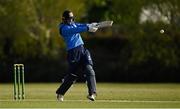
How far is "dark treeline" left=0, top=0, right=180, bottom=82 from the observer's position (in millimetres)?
42750

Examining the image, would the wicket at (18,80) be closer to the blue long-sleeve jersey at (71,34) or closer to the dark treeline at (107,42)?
the blue long-sleeve jersey at (71,34)

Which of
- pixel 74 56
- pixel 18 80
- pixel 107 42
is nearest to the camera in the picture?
pixel 74 56

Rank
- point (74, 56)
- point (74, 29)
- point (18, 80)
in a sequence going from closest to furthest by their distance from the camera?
point (74, 29)
point (74, 56)
point (18, 80)

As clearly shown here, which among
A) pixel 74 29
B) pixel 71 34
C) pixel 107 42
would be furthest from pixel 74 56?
pixel 107 42

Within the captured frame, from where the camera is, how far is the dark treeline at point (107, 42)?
42750 millimetres

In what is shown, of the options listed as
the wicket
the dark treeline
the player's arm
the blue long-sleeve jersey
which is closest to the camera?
the player's arm

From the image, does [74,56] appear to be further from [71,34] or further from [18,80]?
[18,80]

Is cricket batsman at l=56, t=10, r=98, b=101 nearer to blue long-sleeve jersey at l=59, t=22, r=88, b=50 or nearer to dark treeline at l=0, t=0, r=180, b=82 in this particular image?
blue long-sleeve jersey at l=59, t=22, r=88, b=50

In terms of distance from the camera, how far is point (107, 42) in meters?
45.9

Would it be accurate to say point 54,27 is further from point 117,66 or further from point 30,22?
point 117,66

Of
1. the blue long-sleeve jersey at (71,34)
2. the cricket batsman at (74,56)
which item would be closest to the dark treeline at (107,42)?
the cricket batsman at (74,56)

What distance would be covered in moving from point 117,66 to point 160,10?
11.9ft

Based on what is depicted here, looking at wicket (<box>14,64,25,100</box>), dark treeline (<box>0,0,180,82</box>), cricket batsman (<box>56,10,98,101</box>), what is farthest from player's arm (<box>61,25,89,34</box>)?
dark treeline (<box>0,0,180,82</box>)

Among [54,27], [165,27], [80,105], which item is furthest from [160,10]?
[80,105]
